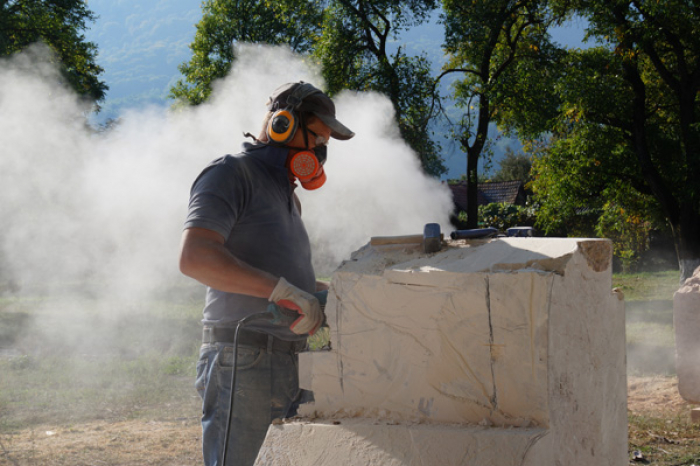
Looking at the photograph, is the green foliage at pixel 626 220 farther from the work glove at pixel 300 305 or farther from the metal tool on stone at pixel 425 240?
the work glove at pixel 300 305

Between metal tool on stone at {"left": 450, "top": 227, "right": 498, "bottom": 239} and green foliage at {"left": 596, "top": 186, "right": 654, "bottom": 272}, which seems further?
green foliage at {"left": 596, "top": 186, "right": 654, "bottom": 272}

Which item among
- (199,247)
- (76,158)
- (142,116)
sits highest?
(142,116)

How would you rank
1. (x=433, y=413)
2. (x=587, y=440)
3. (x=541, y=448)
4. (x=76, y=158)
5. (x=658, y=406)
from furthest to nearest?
(x=76, y=158) < (x=658, y=406) < (x=587, y=440) < (x=433, y=413) < (x=541, y=448)

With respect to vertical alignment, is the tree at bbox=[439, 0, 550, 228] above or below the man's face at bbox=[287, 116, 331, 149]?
above

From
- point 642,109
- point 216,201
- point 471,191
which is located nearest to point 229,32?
point 471,191

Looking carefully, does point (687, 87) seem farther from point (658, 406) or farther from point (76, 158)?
point (76, 158)

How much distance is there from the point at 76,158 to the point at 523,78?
8114mm

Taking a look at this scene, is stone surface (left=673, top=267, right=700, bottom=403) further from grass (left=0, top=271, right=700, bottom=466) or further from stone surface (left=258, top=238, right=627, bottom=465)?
stone surface (left=258, top=238, right=627, bottom=465)

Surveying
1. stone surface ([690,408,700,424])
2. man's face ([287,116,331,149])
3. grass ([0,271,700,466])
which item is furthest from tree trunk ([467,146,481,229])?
man's face ([287,116,331,149])

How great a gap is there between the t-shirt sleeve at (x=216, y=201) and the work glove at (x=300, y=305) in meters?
0.28

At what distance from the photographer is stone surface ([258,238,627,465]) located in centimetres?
164

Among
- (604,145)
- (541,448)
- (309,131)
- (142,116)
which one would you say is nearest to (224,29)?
(142,116)

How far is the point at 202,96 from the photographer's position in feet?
51.6

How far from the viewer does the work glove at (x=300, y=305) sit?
1.91 m
